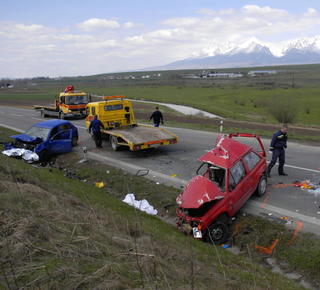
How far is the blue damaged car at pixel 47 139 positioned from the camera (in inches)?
600

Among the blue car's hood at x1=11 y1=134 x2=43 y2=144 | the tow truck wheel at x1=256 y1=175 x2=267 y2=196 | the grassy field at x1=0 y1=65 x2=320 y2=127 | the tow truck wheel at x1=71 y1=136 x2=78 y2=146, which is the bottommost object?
the grassy field at x1=0 y1=65 x2=320 y2=127

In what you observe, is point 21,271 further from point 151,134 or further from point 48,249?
point 151,134

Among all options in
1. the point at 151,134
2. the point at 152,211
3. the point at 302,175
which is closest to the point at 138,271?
the point at 152,211

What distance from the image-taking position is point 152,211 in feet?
31.5

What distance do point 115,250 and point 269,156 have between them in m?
10.5

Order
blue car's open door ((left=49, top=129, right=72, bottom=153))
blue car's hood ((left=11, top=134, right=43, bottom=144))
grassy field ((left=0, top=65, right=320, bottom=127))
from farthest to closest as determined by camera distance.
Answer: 1. grassy field ((left=0, top=65, right=320, bottom=127))
2. blue car's open door ((left=49, top=129, right=72, bottom=153))
3. blue car's hood ((left=11, top=134, right=43, bottom=144))

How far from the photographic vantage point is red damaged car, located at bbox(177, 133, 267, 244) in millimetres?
7613

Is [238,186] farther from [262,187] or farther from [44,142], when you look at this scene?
[44,142]

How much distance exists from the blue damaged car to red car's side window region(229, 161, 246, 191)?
32.0 feet

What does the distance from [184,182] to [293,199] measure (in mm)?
3595

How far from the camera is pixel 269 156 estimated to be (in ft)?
46.6

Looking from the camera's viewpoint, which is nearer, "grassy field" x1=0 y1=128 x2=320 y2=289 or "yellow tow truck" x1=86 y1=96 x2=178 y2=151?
"grassy field" x1=0 y1=128 x2=320 y2=289

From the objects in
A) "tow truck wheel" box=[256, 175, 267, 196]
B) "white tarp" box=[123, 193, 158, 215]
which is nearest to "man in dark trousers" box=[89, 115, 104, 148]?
"white tarp" box=[123, 193, 158, 215]

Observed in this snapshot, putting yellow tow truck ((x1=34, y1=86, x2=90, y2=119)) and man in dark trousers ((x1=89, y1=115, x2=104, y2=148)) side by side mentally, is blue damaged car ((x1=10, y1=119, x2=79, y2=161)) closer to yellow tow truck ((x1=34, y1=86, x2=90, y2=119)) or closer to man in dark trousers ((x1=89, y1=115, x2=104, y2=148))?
man in dark trousers ((x1=89, y1=115, x2=104, y2=148))
